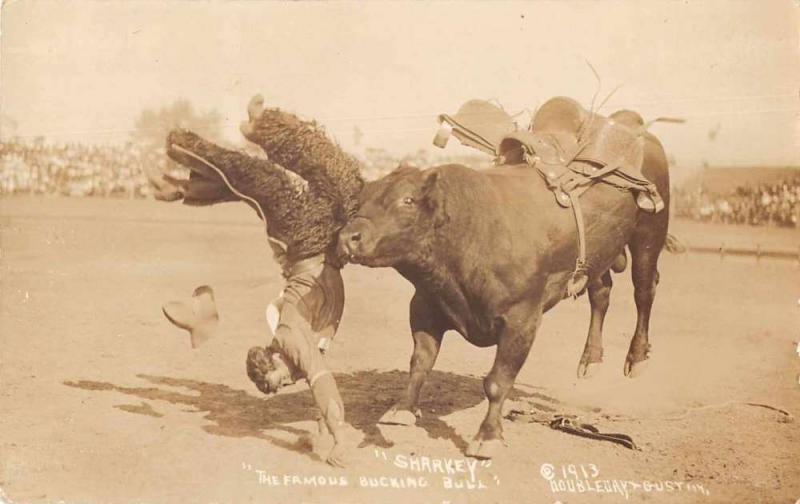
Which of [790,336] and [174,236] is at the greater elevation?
[790,336]

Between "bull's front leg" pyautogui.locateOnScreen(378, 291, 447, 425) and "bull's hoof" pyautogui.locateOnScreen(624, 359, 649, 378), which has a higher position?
"bull's front leg" pyautogui.locateOnScreen(378, 291, 447, 425)

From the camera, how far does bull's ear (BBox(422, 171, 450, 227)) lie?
589 cm

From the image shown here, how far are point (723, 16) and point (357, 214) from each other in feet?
12.5

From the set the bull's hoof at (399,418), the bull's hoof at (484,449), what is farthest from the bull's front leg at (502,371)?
the bull's hoof at (399,418)

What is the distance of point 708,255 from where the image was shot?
1274 cm

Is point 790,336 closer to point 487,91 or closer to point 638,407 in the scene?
point 638,407

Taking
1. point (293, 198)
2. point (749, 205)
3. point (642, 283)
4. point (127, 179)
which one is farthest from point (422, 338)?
point (127, 179)

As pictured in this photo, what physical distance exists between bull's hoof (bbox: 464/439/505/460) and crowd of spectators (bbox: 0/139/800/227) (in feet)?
10.3

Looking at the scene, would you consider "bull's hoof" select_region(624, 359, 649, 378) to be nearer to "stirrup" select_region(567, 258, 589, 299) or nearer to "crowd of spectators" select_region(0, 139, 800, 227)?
"stirrup" select_region(567, 258, 589, 299)

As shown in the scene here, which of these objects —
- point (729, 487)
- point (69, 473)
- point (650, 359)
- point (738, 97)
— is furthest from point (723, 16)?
point (69, 473)

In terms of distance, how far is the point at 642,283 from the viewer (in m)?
7.89

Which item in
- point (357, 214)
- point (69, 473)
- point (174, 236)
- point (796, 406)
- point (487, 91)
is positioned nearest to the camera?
point (357, 214)

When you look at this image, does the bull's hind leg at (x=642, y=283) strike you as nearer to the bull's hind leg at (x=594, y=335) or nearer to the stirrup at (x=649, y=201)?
the bull's hind leg at (x=594, y=335)

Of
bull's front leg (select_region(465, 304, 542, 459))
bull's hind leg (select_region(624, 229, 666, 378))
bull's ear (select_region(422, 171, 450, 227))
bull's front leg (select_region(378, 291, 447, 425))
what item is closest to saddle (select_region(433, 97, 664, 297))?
bull's hind leg (select_region(624, 229, 666, 378))
